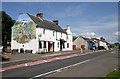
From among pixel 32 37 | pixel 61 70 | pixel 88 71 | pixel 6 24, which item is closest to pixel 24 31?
pixel 32 37

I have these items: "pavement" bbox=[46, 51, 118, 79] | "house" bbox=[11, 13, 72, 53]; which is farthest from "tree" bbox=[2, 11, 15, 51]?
"pavement" bbox=[46, 51, 118, 79]

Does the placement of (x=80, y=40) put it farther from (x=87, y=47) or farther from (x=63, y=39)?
(x=63, y=39)

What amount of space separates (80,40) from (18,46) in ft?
129

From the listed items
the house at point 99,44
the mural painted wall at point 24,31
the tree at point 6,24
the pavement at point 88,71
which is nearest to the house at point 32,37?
the mural painted wall at point 24,31

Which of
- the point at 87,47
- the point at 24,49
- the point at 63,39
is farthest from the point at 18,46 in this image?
the point at 87,47

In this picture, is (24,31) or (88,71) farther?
(24,31)

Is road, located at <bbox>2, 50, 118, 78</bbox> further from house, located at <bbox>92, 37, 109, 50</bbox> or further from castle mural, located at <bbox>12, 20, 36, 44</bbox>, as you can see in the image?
house, located at <bbox>92, 37, 109, 50</bbox>

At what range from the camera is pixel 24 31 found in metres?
30.2

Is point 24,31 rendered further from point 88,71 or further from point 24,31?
point 88,71

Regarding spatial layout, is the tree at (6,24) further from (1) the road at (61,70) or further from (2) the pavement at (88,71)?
(2) the pavement at (88,71)

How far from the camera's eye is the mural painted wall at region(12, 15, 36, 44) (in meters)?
28.8

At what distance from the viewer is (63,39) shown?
39.1m

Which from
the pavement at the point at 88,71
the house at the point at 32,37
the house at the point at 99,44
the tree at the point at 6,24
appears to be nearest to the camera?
the pavement at the point at 88,71

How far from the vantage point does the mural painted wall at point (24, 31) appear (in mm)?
28828
